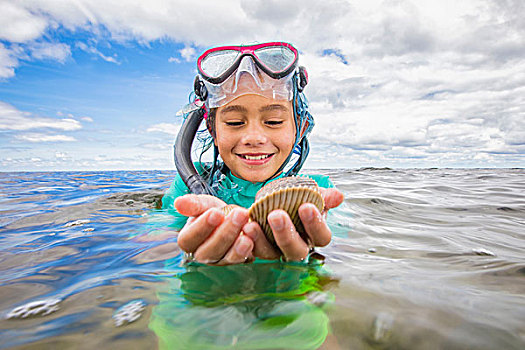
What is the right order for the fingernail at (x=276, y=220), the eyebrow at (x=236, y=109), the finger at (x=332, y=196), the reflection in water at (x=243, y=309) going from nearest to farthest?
the reflection in water at (x=243, y=309)
the fingernail at (x=276, y=220)
the finger at (x=332, y=196)
the eyebrow at (x=236, y=109)

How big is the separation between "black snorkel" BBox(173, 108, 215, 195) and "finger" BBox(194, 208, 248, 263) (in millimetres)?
1643

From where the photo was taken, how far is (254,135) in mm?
3021

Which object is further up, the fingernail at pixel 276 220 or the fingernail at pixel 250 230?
the fingernail at pixel 276 220

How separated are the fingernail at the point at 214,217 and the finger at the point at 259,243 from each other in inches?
9.3

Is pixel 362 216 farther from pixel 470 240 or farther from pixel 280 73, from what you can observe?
pixel 280 73

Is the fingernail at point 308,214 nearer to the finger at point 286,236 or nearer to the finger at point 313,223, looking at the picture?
the finger at point 313,223

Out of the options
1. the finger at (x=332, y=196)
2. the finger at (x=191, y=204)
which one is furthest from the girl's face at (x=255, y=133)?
the finger at (x=191, y=204)

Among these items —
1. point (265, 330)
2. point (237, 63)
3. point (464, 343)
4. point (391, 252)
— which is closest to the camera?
point (464, 343)

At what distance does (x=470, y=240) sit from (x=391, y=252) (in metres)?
1.20

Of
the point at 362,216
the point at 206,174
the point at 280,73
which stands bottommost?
the point at 362,216

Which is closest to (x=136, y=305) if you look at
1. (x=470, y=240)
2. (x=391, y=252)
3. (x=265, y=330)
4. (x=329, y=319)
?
(x=265, y=330)

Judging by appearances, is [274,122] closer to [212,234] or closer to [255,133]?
[255,133]

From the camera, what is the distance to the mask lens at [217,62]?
343 centimetres

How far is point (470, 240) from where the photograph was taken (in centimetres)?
306
